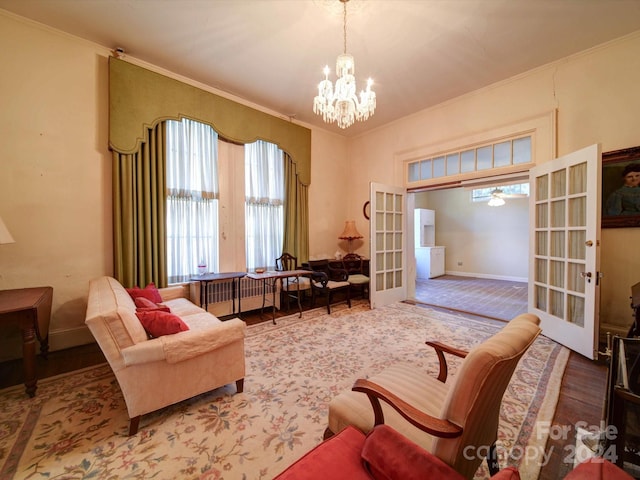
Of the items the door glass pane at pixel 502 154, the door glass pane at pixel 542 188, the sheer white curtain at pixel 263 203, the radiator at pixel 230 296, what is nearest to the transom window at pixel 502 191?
the door glass pane at pixel 502 154

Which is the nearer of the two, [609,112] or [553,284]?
[609,112]

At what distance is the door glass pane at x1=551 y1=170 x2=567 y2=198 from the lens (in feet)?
9.55

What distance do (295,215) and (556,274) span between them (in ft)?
12.2

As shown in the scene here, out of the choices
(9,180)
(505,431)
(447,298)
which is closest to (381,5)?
(505,431)

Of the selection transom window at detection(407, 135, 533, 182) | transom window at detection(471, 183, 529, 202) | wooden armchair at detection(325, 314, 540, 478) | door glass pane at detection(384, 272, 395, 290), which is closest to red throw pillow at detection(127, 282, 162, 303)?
wooden armchair at detection(325, 314, 540, 478)

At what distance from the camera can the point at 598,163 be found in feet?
8.19

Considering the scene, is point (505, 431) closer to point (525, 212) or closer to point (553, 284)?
point (553, 284)

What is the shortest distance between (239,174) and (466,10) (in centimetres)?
330

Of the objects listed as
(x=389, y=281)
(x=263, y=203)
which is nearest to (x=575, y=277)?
(x=389, y=281)

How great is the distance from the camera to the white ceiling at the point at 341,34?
2.38 m

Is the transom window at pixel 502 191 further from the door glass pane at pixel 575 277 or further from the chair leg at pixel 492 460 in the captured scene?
the chair leg at pixel 492 460

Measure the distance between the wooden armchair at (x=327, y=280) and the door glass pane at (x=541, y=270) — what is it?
2.57 meters

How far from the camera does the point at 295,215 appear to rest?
15.3 ft

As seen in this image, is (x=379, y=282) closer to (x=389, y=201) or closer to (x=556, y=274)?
(x=389, y=201)
